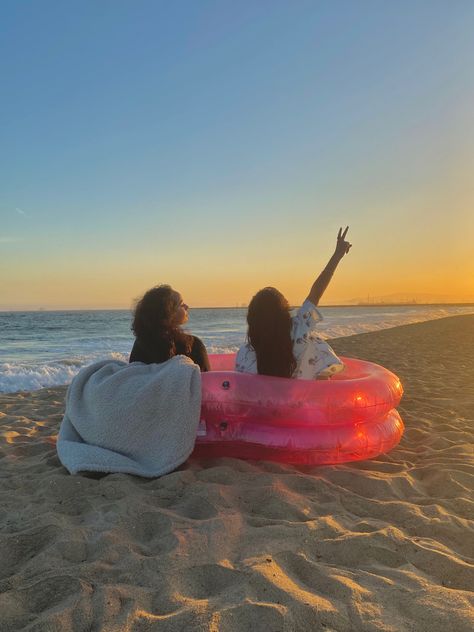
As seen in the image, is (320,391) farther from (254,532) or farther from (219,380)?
(254,532)

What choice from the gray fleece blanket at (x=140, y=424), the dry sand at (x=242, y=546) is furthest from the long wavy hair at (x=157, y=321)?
the dry sand at (x=242, y=546)

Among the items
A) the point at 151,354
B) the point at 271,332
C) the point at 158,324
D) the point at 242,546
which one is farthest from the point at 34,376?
the point at 242,546

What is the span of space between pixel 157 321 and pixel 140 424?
85cm

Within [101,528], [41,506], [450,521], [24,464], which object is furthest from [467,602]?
[24,464]

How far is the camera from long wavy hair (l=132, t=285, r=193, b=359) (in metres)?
3.91

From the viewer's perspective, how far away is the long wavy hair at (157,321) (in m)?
3.91

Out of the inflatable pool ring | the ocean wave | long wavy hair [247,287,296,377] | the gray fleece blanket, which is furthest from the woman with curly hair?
the ocean wave

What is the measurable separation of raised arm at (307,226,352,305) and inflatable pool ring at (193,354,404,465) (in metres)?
0.71

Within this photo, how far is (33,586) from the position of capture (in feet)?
6.81

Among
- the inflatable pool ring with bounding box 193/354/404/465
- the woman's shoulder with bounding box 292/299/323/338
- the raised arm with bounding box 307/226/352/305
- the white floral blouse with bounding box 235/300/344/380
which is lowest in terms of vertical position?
the inflatable pool ring with bounding box 193/354/404/465

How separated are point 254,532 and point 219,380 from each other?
4.65 feet

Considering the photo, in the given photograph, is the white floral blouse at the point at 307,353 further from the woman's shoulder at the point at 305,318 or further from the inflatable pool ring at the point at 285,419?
the inflatable pool ring at the point at 285,419

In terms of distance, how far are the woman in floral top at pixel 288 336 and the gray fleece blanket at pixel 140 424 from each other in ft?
1.92

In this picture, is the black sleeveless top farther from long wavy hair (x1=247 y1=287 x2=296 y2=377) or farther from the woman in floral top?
long wavy hair (x1=247 y1=287 x2=296 y2=377)
